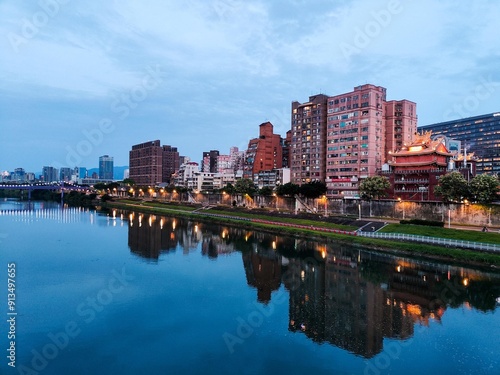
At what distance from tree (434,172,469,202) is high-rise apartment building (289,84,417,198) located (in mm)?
22638

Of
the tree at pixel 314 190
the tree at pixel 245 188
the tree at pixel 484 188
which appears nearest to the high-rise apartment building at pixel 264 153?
the tree at pixel 245 188

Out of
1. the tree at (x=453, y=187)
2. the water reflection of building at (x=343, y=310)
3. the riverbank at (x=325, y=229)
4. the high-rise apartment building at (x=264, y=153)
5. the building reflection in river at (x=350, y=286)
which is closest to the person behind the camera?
the water reflection of building at (x=343, y=310)

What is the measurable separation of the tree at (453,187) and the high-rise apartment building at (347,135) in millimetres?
22638

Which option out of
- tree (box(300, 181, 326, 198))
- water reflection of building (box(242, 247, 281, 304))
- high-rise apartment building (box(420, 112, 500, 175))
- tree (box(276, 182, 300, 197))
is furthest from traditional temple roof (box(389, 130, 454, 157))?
high-rise apartment building (box(420, 112, 500, 175))

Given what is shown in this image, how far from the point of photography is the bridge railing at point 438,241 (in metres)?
36.2

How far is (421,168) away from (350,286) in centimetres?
3855

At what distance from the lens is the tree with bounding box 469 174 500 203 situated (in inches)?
1809

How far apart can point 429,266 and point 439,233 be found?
9.42 meters

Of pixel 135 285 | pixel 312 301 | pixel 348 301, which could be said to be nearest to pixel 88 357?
pixel 135 285

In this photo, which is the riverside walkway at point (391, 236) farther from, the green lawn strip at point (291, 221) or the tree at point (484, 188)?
the tree at point (484, 188)

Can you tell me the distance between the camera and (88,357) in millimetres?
Result: 17516

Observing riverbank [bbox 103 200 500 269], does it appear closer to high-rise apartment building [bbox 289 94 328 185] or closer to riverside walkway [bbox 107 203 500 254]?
riverside walkway [bbox 107 203 500 254]

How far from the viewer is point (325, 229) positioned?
53.8 meters

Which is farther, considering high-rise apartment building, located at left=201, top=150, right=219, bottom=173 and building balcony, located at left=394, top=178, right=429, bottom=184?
high-rise apartment building, located at left=201, top=150, right=219, bottom=173
